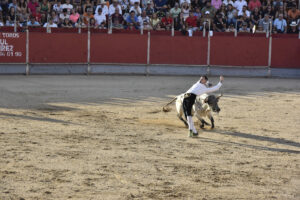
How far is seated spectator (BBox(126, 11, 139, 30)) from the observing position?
83.0 feet

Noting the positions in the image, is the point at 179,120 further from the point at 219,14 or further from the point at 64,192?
the point at 219,14

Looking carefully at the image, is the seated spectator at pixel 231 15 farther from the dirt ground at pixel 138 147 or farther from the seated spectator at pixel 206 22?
the dirt ground at pixel 138 147

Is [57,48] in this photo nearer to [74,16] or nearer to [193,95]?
[74,16]

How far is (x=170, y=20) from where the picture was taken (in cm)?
2545

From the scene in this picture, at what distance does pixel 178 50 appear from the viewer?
81.1 ft

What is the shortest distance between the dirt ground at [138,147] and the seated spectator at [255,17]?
6110mm

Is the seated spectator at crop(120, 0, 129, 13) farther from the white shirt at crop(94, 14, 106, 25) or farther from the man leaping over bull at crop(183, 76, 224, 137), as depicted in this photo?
the man leaping over bull at crop(183, 76, 224, 137)

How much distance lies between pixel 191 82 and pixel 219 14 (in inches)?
167

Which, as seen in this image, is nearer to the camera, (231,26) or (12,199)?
(12,199)

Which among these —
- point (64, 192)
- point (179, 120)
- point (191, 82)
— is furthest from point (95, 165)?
point (191, 82)

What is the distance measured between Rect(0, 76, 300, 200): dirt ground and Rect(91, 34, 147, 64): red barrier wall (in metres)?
4.44

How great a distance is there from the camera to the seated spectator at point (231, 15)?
25766 mm

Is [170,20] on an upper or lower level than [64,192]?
upper

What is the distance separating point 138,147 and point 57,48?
13086 mm
